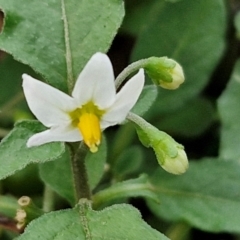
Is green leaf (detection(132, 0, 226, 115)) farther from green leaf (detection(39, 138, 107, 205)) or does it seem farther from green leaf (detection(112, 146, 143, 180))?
green leaf (detection(39, 138, 107, 205))

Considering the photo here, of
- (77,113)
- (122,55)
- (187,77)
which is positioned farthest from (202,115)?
(77,113)

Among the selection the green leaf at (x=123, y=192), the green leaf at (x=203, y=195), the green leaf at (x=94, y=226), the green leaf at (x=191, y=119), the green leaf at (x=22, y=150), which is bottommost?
the green leaf at (x=191, y=119)

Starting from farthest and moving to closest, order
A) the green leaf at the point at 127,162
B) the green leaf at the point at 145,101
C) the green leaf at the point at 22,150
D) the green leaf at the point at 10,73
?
the green leaf at the point at 10,73 → the green leaf at the point at 127,162 → the green leaf at the point at 145,101 → the green leaf at the point at 22,150

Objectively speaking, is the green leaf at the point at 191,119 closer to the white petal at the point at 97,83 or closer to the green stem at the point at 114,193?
the green stem at the point at 114,193

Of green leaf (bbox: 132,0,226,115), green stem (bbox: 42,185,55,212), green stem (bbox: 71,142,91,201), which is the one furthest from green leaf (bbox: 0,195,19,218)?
green leaf (bbox: 132,0,226,115)

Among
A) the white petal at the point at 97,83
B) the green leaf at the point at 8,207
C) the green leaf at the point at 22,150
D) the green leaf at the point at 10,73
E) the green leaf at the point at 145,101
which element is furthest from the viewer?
the green leaf at the point at 10,73

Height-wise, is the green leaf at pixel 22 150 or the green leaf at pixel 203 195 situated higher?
the green leaf at pixel 22 150

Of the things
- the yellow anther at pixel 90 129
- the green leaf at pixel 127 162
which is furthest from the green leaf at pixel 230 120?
the yellow anther at pixel 90 129
